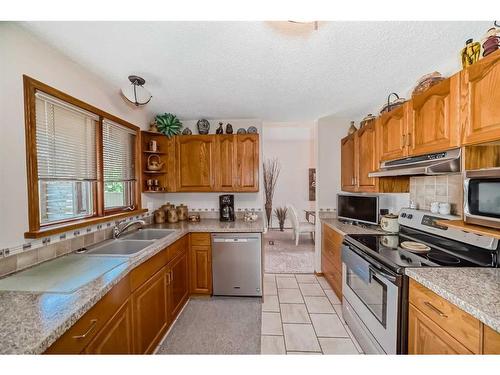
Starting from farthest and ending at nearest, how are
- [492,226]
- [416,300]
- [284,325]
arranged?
[284,325] → [416,300] → [492,226]

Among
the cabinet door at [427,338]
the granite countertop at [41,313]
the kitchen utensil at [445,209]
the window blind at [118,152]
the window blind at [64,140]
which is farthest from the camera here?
the window blind at [118,152]

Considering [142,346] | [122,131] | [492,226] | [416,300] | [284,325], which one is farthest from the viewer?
[122,131]

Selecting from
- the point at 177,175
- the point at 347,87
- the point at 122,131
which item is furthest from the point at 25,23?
the point at 347,87

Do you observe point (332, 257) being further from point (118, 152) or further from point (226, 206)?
point (118, 152)

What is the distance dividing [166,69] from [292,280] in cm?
291

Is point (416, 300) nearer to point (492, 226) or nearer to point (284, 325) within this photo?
point (492, 226)

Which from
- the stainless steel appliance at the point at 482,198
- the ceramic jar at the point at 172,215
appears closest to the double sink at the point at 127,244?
the ceramic jar at the point at 172,215

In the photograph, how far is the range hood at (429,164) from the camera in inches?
49.8

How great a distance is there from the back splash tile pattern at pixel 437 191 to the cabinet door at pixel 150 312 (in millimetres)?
2402

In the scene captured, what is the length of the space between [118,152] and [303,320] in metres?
2.60

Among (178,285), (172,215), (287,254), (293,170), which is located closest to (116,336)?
(178,285)

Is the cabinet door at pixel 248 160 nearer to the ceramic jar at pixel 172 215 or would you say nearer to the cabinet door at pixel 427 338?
the ceramic jar at pixel 172 215

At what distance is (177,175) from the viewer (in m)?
2.90

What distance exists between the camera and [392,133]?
1948mm
